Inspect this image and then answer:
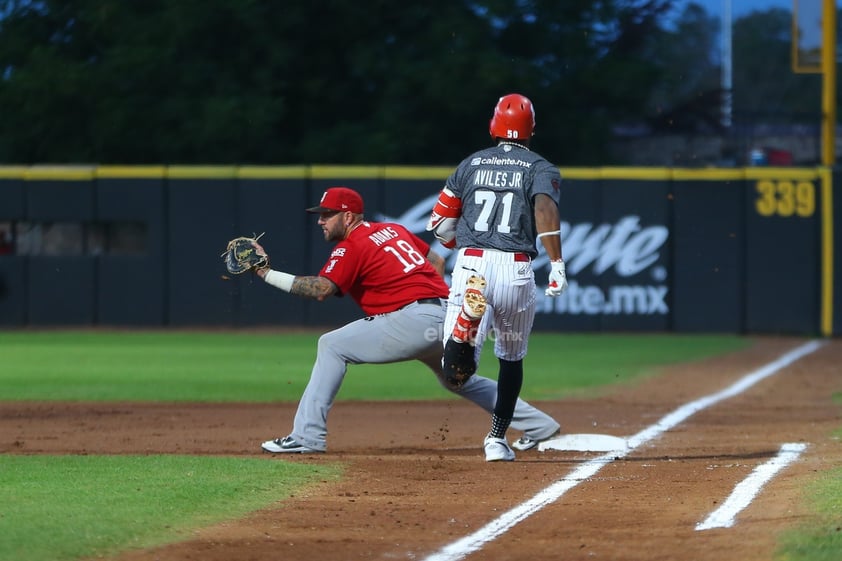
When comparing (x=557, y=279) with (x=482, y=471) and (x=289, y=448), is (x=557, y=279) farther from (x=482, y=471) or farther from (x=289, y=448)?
(x=289, y=448)

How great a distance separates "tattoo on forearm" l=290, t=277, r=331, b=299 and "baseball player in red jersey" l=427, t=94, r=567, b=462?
66 centimetres

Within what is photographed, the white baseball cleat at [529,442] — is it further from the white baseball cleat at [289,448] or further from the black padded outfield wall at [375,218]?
the black padded outfield wall at [375,218]

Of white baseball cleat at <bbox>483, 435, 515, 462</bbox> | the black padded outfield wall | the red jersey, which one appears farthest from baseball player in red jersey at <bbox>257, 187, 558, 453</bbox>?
the black padded outfield wall

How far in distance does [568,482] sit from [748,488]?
2.80 ft

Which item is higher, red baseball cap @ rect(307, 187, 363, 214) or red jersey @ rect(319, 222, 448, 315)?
red baseball cap @ rect(307, 187, 363, 214)

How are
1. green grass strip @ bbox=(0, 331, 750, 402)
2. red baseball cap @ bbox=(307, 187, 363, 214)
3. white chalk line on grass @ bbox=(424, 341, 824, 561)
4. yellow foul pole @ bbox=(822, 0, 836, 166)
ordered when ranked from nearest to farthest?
white chalk line on grass @ bbox=(424, 341, 824, 561) → red baseball cap @ bbox=(307, 187, 363, 214) → green grass strip @ bbox=(0, 331, 750, 402) → yellow foul pole @ bbox=(822, 0, 836, 166)

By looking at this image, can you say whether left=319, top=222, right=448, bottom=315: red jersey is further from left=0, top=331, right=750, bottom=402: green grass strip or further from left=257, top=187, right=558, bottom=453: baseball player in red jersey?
left=0, top=331, right=750, bottom=402: green grass strip

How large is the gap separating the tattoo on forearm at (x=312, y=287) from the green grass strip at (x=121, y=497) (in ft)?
2.95

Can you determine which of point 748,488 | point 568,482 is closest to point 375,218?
point 568,482

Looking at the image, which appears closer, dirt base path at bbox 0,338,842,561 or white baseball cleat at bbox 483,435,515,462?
dirt base path at bbox 0,338,842,561

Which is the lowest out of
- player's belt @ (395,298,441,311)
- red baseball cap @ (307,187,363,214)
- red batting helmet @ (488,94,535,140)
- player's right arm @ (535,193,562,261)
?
player's belt @ (395,298,441,311)

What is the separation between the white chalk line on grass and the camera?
5.22m

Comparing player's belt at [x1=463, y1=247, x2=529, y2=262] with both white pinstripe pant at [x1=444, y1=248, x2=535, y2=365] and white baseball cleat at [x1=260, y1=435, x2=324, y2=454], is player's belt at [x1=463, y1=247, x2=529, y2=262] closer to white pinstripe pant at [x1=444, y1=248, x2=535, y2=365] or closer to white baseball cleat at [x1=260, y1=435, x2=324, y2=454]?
white pinstripe pant at [x1=444, y1=248, x2=535, y2=365]

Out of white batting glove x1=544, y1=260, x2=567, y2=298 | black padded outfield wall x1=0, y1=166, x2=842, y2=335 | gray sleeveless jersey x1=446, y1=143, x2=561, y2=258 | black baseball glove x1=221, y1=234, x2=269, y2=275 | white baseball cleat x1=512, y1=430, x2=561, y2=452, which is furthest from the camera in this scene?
black padded outfield wall x1=0, y1=166, x2=842, y2=335
